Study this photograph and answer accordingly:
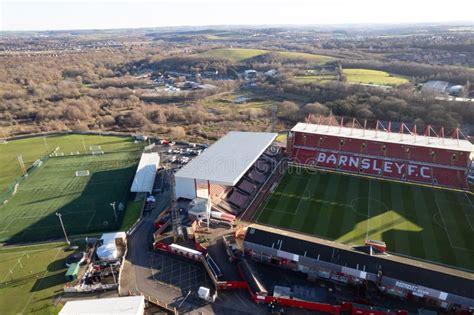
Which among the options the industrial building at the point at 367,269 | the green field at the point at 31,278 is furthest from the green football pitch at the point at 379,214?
the green field at the point at 31,278

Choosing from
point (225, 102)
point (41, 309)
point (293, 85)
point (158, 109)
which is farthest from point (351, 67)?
point (41, 309)

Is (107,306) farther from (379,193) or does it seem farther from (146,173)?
(379,193)

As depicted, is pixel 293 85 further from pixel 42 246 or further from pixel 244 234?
pixel 42 246

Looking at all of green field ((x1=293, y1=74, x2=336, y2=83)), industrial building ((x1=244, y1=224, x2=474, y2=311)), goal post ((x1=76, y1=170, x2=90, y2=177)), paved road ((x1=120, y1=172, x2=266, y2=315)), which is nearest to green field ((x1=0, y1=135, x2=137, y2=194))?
goal post ((x1=76, y1=170, x2=90, y2=177))

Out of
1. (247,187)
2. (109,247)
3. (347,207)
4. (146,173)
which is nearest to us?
(109,247)

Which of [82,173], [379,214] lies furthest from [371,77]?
[82,173]

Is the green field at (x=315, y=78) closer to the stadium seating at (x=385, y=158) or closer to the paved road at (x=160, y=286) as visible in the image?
the stadium seating at (x=385, y=158)
